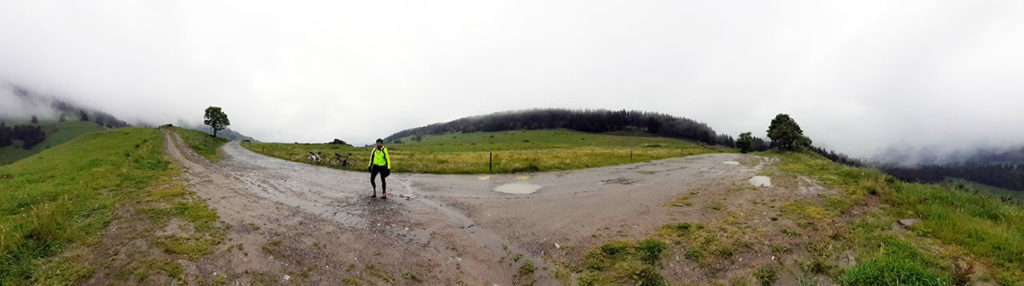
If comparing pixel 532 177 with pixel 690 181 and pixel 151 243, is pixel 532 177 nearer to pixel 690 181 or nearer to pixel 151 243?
pixel 690 181

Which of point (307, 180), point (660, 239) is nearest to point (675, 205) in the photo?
point (660, 239)

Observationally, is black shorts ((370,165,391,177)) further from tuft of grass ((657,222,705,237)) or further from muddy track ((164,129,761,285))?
tuft of grass ((657,222,705,237))

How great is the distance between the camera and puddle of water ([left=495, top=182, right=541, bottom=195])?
1515cm

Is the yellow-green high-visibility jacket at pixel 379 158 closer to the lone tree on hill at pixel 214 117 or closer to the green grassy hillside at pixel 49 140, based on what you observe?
the lone tree on hill at pixel 214 117

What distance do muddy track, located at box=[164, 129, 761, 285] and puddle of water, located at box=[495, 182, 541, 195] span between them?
0.52 meters

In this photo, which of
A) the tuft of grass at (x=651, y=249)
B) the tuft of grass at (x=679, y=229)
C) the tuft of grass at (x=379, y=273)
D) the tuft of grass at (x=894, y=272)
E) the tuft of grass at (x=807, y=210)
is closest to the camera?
the tuft of grass at (x=894, y=272)

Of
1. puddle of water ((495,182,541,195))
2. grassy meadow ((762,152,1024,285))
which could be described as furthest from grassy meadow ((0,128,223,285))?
grassy meadow ((762,152,1024,285))

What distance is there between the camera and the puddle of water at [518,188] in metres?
15.1

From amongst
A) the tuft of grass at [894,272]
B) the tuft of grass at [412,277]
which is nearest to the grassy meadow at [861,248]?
the tuft of grass at [894,272]

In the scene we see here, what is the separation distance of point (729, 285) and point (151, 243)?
1202 cm

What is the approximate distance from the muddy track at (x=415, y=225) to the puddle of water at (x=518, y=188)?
1.70 ft

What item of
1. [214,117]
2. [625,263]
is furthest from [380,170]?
[214,117]

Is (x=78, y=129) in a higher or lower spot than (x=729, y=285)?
higher

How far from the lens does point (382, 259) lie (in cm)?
739
